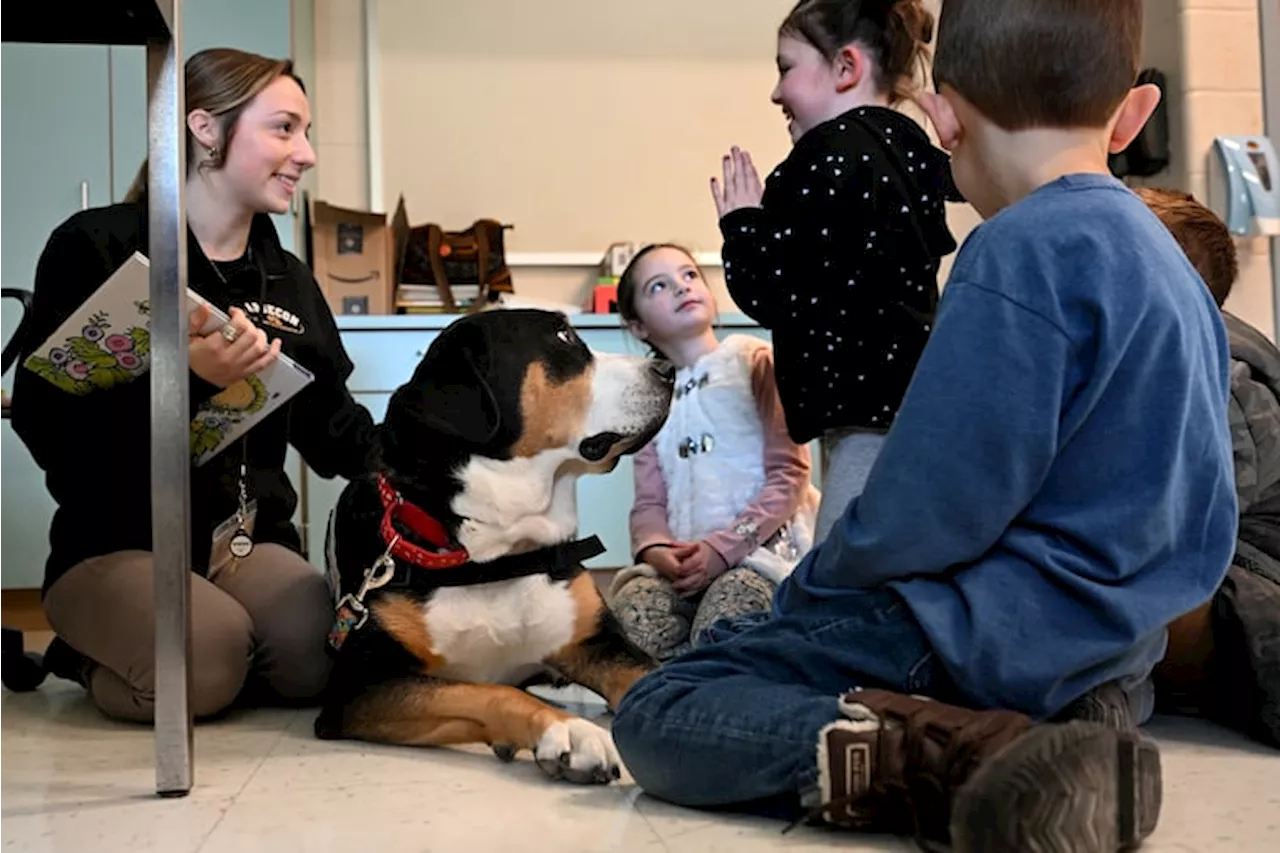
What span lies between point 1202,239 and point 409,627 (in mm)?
1320

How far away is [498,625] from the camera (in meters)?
1.69

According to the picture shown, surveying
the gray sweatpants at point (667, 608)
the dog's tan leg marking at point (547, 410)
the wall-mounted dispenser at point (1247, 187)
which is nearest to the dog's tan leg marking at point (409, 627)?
the dog's tan leg marking at point (547, 410)

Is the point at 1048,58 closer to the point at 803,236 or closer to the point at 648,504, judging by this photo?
the point at 803,236

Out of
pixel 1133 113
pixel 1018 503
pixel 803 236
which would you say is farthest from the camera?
pixel 803 236

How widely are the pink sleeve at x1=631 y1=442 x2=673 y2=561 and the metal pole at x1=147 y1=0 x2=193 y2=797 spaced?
1.18 meters

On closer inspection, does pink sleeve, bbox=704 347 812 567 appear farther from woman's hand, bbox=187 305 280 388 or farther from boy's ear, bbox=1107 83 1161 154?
boy's ear, bbox=1107 83 1161 154

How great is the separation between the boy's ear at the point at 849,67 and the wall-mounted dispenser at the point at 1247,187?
148 centimetres

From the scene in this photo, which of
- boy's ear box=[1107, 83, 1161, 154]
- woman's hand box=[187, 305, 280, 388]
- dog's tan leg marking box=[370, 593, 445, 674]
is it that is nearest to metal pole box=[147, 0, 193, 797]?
woman's hand box=[187, 305, 280, 388]

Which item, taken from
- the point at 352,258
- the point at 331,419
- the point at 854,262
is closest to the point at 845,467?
the point at 854,262

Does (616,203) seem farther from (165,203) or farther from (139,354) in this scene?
(165,203)

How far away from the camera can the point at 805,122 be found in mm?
1990

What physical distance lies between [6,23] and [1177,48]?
2646 mm

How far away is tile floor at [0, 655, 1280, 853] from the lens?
1.13 meters

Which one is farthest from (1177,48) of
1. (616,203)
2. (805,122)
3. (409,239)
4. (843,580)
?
(843,580)
